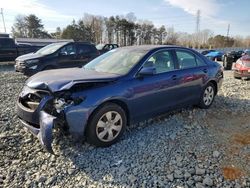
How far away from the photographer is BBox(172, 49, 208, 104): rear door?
477 cm

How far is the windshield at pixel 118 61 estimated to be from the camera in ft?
13.4

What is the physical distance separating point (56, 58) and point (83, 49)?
1.45 meters

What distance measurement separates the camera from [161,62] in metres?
4.47

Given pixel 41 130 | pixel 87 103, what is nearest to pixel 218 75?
pixel 87 103

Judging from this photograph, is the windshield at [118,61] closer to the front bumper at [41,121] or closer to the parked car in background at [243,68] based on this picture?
the front bumper at [41,121]

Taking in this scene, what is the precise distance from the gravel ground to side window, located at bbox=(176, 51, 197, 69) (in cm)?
117

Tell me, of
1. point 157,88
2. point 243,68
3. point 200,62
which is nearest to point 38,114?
point 157,88

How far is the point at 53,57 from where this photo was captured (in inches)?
364

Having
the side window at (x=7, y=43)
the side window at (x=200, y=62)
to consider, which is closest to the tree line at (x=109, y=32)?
the side window at (x=7, y=43)

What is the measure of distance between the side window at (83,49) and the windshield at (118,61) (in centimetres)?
559

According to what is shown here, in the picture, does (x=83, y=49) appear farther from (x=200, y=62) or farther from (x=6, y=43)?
(x=6, y=43)

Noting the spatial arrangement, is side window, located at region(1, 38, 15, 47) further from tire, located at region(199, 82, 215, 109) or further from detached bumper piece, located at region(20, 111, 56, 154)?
detached bumper piece, located at region(20, 111, 56, 154)

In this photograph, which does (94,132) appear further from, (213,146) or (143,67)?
(213,146)

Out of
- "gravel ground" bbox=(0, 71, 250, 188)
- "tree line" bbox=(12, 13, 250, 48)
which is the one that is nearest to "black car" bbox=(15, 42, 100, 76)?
"gravel ground" bbox=(0, 71, 250, 188)
